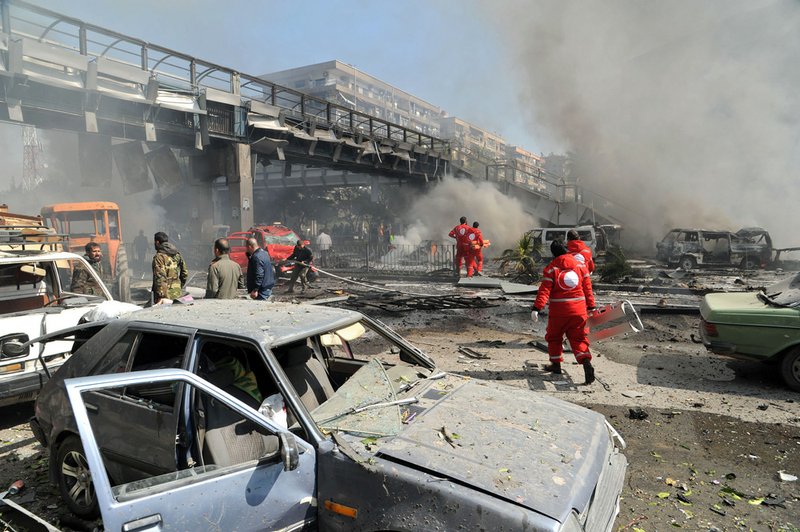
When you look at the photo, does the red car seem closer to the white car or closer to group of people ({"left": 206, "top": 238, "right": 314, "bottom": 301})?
group of people ({"left": 206, "top": 238, "right": 314, "bottom": 301})

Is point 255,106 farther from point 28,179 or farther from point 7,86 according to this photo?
point 28,179

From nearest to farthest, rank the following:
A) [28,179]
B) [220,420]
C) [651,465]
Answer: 1. [220,420]
2. [651,465]
3. [28,179]

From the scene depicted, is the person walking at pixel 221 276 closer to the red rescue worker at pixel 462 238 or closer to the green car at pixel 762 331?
the green car at pixel 762 331

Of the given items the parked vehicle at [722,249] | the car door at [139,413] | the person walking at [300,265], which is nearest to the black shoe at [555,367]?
the car door at [139,413]

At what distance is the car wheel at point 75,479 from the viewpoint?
2924 millimetres

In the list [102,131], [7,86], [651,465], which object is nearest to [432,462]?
[651,465]

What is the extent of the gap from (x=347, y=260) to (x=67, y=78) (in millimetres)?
10589

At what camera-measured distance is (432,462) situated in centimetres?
213

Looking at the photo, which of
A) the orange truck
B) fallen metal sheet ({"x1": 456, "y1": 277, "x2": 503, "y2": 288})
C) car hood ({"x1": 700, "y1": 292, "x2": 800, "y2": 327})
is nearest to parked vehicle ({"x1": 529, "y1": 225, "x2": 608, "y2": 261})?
fallen metal sheet ({"x1": 456, "y1": 277, "x2": 503, "y2": 288})

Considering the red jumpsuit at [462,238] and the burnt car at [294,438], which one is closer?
the burnt car at [294,438]

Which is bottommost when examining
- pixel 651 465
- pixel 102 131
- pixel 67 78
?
pixel 651 465

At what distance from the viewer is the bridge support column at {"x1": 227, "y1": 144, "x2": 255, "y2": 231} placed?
1708 cm

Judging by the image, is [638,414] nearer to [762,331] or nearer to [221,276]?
[762,331]

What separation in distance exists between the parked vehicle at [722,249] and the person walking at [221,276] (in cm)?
1744
